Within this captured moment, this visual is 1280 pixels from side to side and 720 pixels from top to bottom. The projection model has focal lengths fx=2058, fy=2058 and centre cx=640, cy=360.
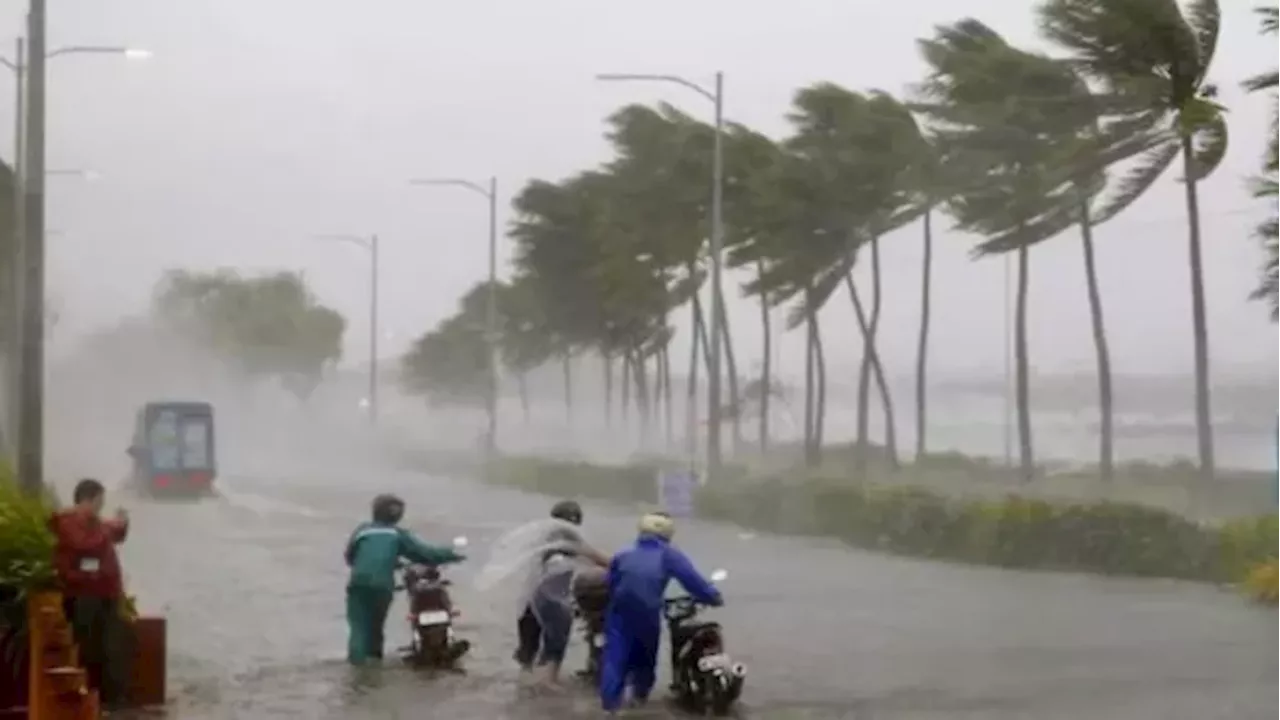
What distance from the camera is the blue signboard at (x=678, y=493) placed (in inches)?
1439

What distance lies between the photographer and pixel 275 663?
1631cm

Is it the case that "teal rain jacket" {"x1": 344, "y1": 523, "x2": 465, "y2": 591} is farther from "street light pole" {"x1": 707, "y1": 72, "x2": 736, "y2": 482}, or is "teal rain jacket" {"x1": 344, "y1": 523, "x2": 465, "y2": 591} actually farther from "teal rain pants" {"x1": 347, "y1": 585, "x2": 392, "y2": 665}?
"street light pole" {"x1": 707, "y1": 72, "x2": 736, "y2": 482}

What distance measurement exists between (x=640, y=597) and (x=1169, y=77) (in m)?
19.2

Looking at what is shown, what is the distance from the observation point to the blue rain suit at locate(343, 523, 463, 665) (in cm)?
1518

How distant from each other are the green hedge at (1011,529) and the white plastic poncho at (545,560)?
34.3 ft

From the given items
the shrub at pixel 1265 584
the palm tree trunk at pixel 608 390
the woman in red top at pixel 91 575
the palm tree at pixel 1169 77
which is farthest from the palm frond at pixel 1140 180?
the palm tree trunk at pixel 608 390

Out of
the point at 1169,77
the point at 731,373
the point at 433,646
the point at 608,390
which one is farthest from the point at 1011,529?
the point at 608,390

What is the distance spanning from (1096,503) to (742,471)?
1432cm

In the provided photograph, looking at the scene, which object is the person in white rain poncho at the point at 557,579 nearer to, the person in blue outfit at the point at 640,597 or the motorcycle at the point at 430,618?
the motorcycle at the point at 430,618

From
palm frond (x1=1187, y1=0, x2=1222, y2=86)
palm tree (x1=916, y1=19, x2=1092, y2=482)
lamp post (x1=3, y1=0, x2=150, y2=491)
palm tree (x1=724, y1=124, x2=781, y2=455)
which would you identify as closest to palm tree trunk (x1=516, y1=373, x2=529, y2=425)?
palm tree (x1=724, y1=124, x2=781, y2=455)

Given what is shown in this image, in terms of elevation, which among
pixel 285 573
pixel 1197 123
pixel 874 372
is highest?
pixel 1197 123

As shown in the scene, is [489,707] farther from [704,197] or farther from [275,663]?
[704,197]

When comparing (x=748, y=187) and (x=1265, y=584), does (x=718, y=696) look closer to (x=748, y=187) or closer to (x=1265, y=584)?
(x=1265, y=584)

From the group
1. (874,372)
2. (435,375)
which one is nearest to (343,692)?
(874,372)
